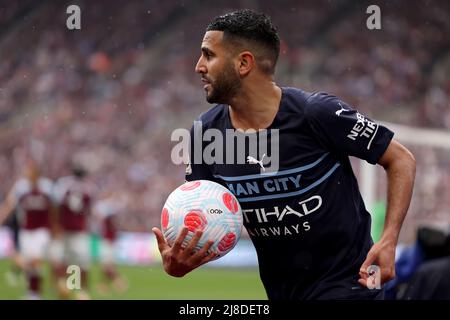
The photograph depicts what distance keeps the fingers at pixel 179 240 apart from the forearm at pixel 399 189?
999 millimetres

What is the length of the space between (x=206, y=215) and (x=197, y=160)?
415mm

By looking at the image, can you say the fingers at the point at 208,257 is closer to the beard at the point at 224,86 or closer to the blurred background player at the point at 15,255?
the beard at the point at 224,86

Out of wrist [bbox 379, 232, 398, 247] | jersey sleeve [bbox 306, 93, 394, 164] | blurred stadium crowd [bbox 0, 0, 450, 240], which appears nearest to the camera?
wrist [bbox 379, 232, 398, 247]

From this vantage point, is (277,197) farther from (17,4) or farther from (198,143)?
(17,4)

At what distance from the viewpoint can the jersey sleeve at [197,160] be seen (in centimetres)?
458

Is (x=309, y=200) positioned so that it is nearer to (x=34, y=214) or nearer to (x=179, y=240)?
(x=179, y=240)

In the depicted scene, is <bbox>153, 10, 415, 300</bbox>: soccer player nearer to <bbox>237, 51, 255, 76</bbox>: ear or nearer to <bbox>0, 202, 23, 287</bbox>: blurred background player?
<bbox>237, 51, 255, 76</bbox>: ear

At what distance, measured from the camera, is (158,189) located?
→ 73.1ft

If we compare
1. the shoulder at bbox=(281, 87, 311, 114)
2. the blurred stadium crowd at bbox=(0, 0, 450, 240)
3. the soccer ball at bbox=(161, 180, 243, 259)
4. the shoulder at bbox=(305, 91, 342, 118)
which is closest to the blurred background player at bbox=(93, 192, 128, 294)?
the blurred stadium crowd at bbox=(0, 0, 450, 240)

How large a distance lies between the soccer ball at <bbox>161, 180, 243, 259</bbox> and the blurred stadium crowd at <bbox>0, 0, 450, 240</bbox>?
17263 mm

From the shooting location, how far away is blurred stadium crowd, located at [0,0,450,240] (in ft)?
71.5

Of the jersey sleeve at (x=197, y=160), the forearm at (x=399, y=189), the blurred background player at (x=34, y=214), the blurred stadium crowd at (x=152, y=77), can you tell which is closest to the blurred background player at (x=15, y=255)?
the blurred background player at (x=34, y=214)
